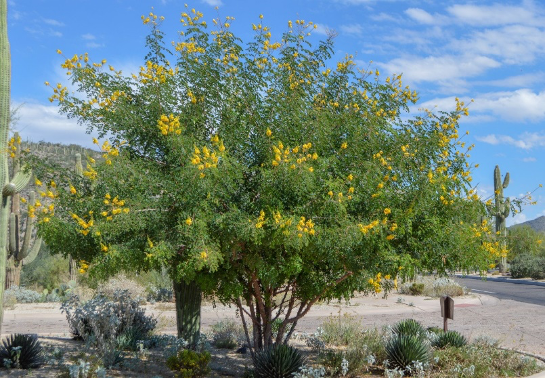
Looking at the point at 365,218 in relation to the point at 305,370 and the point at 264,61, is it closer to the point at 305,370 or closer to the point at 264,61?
the point at 305,370

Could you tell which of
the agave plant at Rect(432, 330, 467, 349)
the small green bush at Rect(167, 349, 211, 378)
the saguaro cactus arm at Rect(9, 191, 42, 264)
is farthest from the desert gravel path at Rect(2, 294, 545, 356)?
the small green bush at Rect(167, 349, 211, 378)

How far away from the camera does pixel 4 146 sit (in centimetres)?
1122

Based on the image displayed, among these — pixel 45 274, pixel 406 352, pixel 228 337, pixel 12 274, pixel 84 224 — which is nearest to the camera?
pixel 84 224

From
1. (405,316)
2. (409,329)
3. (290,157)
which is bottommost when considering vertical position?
→ (405,316)

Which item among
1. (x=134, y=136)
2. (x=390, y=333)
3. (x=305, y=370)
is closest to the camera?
(x=305, y=370)

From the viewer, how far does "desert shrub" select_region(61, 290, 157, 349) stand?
11.0 metres

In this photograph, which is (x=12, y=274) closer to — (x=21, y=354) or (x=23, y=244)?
(x=23, y=244)

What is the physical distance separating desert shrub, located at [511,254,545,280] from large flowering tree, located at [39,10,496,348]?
114 ft

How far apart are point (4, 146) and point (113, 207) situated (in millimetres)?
4366

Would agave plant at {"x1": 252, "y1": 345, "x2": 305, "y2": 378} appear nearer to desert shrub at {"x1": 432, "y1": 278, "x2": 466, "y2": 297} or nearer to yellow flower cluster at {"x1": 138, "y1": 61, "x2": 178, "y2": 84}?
yellow flower cluster at {"x1": 138, "y1": 61, "x2": 178, "y2": 84}

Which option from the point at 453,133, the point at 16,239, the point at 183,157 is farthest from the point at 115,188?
the point at 16,239

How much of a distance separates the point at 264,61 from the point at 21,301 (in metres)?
19.0

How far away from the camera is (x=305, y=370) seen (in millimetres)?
8938

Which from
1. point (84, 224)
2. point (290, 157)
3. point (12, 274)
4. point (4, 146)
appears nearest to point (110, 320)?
point (84, 224)
